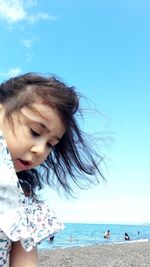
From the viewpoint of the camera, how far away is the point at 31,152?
2564mm

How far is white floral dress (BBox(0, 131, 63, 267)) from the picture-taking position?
7.39ft

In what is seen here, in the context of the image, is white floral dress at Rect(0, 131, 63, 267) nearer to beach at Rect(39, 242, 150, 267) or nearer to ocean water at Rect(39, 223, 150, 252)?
ocean water at Rect(39, 223, 150, 252)

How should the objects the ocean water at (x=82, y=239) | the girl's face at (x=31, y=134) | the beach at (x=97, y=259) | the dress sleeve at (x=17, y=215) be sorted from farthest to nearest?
the ocean water at (x=82, y=239)
the beach at (x=97, y=259)
the girl's face at (x=31, y=134)
the dress sleeve at (x=17, y=215)

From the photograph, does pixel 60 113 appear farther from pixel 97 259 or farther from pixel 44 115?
pixel 97 259

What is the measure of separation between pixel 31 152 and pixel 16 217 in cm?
42

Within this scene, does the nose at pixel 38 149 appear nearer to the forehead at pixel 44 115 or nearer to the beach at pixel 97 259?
the forehead at pixel 44 115

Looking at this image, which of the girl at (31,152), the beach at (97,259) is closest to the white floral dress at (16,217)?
the girl at (31,152)

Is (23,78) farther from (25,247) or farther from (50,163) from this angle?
(25,247)

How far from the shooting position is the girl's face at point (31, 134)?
2.55 meters

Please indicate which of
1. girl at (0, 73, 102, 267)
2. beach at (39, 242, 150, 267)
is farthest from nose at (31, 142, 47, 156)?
beach at (39, 242, 150, 267)

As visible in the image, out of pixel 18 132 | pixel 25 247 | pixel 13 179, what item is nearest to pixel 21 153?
pixel 18 132

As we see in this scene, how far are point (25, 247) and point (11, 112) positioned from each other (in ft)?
2.42

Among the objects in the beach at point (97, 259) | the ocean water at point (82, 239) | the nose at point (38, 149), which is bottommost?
the nose at point (38, 149)

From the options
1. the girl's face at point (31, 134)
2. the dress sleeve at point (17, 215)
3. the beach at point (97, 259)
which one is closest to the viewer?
the dress sleeve at point (17, 215)
